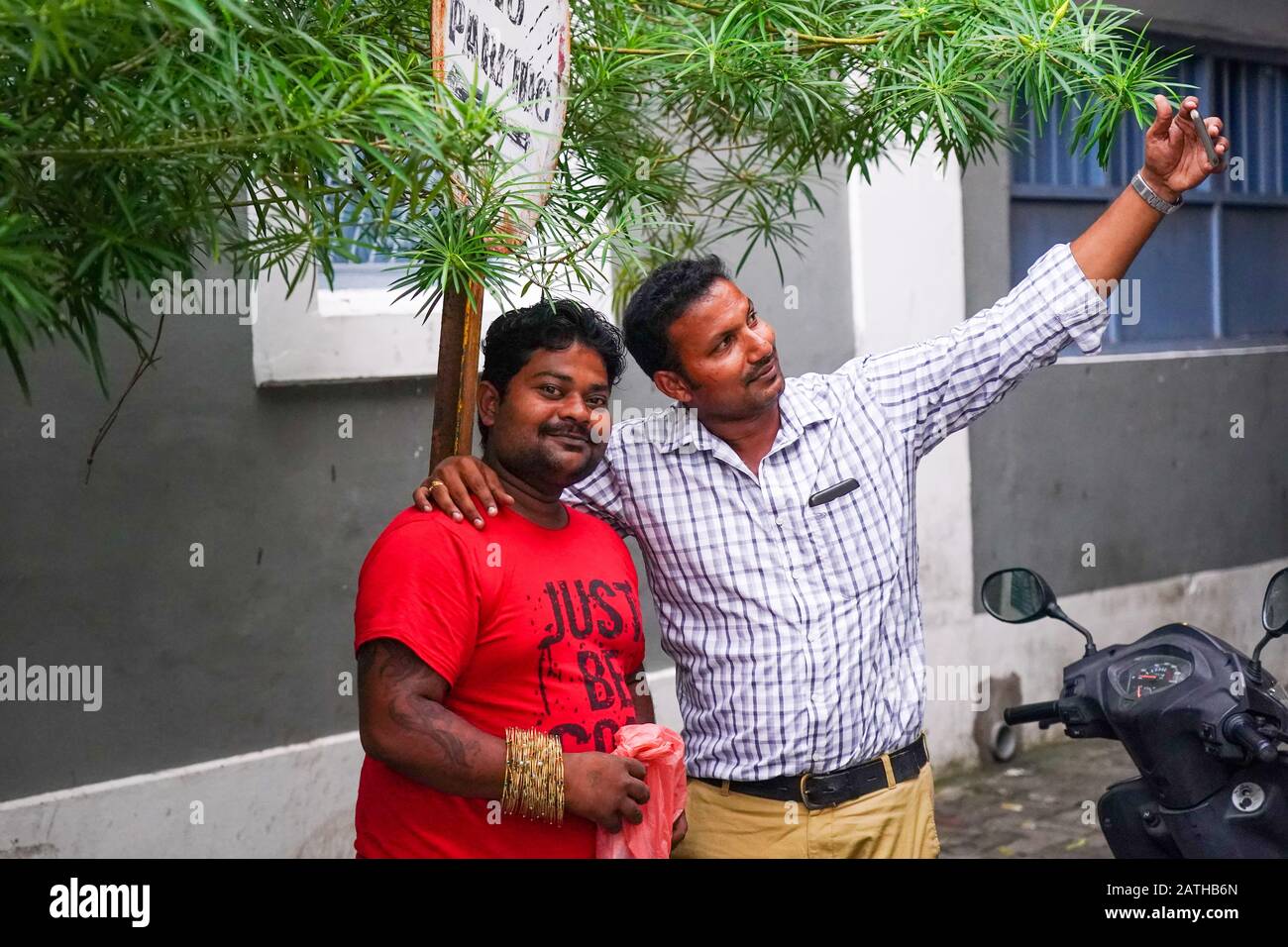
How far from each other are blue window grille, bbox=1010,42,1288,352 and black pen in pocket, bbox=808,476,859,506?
4033 millimetres

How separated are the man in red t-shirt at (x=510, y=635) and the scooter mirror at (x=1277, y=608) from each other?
1100 millimetres

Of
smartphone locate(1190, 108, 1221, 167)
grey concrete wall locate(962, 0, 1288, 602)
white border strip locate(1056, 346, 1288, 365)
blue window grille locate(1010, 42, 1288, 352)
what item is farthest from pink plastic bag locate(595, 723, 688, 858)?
blue window grille locate(1010, 42, 1288, 352)

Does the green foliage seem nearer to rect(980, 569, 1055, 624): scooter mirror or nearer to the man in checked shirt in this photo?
the man in checked shirt

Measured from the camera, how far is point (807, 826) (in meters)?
2.58

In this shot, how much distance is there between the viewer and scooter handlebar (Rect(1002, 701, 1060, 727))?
2624 mm

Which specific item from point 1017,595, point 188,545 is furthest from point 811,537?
point 188,545

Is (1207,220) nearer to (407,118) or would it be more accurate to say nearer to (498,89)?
(498,89)

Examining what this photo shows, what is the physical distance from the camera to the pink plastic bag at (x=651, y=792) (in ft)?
7.48

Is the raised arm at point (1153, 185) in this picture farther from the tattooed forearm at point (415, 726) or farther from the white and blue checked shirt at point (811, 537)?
the tattooed forearm at point (415, 726)
